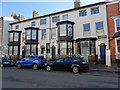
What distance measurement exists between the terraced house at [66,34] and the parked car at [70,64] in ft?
25.9

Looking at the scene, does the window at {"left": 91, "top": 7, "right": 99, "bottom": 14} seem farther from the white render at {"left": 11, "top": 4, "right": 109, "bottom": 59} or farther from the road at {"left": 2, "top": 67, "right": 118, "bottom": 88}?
the road at {"left": 2, "top": 67, "right": 118, "bottom": 88}

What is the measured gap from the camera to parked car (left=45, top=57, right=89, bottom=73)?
16906mm

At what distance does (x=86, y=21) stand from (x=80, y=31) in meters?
1.84

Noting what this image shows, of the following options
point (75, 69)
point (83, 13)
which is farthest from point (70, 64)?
point (83, 13)

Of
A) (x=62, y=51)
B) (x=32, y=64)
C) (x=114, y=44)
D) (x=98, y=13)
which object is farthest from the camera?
(x=62, y=51)

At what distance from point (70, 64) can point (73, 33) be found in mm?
12086

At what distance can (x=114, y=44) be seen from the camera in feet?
79.9

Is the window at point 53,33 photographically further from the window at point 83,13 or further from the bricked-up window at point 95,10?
the bricked-up window at point 95,10

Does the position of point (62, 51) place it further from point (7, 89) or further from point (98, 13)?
point (7, 89)

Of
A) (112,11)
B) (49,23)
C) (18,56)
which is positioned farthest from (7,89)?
(18,56)

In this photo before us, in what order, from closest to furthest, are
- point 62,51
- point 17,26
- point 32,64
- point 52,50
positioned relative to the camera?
point 32,64 < point 62,51 < point 52,50 < point 17,26

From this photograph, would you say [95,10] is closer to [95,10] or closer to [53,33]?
[95,10]

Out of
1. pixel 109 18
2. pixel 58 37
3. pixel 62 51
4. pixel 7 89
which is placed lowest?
pixel 7 89

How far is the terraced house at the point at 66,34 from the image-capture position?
84.6 ft
